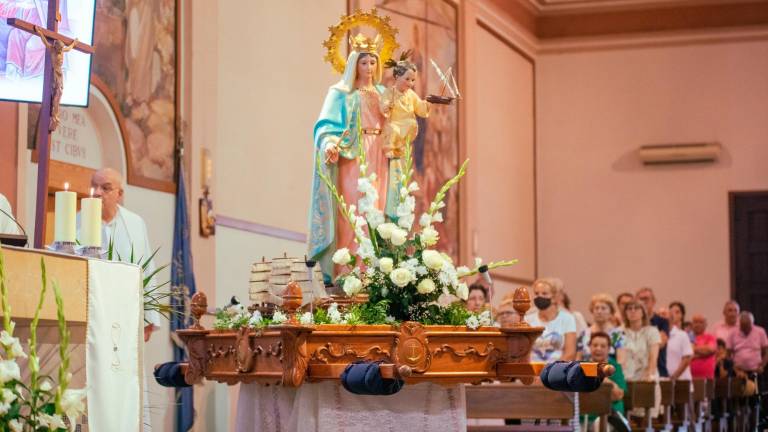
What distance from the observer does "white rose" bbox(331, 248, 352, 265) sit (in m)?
6.55

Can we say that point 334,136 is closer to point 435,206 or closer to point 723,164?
point 435,206

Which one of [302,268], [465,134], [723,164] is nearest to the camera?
[302,268]

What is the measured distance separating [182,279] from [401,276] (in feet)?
15.2

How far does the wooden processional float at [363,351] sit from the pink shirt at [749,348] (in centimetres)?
1159

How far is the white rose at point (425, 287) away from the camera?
6336mm

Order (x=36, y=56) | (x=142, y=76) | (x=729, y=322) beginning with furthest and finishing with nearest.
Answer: (x=729, y=322) < (x=142, y=76) < (x=36, y=56)

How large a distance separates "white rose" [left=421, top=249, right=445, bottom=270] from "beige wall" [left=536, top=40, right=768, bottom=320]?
14916 millimetres

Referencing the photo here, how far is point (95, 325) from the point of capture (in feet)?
14.5

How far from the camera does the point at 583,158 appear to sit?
70.5 feet

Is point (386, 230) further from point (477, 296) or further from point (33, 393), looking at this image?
point (477, 296)

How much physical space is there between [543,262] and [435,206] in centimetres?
1508

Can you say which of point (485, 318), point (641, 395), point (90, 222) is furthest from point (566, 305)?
point (90, 222)

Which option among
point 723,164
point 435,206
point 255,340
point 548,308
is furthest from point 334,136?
point 723,164

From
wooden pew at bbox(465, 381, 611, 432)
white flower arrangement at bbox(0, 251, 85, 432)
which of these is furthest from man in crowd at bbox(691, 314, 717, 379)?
white flower arrangement at bbox(0, 251, 85, 432)
